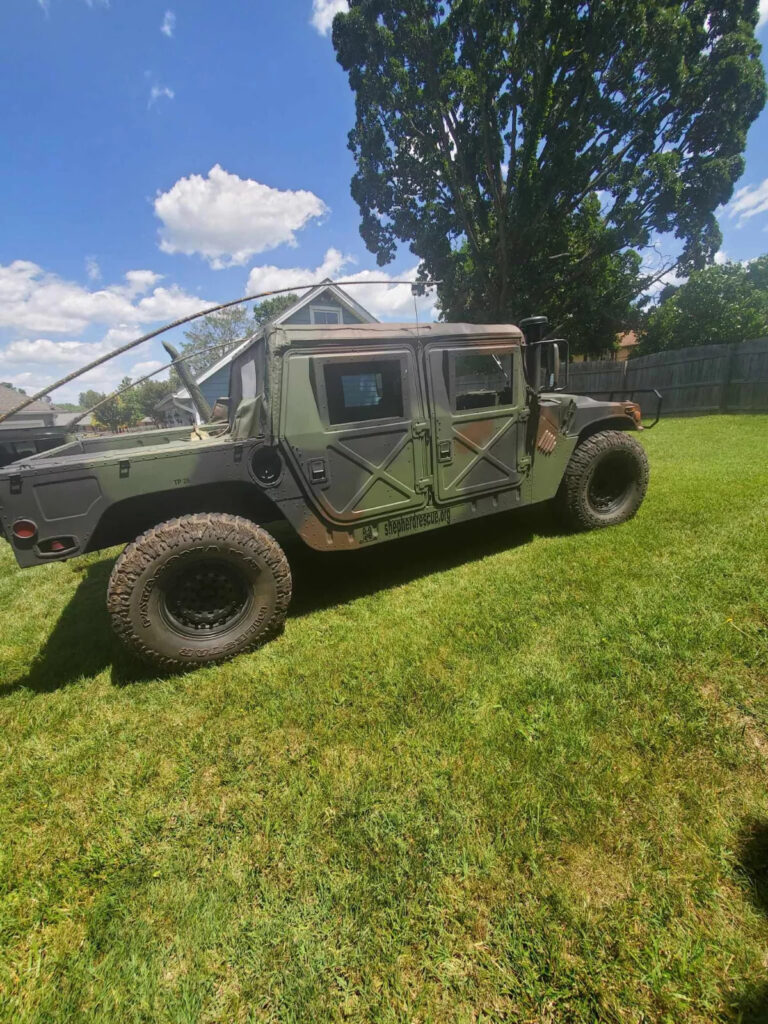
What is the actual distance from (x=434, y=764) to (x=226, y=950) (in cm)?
86

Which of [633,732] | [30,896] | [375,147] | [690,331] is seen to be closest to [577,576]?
[633,732]

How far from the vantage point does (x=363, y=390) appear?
111 inches

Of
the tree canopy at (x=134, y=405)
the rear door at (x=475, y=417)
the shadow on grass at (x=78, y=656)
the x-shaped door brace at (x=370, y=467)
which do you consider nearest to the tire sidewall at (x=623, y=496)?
the rear door at (x=475, y=417)

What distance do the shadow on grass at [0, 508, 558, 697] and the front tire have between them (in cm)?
32

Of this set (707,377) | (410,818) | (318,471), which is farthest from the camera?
(707,377)

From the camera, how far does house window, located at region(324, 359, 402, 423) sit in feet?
8.86

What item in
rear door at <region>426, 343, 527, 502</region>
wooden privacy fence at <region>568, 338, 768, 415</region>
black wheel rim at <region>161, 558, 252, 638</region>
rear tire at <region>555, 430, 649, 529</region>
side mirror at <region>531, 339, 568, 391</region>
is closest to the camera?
black wheel rim at <region>161, 558, 252, 638</region>

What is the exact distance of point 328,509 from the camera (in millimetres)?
2754

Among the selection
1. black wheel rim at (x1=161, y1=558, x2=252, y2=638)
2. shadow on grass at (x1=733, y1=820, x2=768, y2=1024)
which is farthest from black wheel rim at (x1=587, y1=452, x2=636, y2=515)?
black wheel rim at (x1=161, y1=558, x2=252, y2=638)

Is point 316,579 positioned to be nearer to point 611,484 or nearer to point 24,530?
point 24,530

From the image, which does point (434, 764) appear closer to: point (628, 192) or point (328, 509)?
point (328, 509)

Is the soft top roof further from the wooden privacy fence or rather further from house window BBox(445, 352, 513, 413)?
the wooden privacy fence

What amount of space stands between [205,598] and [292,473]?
36.8 inches

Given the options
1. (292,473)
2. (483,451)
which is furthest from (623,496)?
(292,473)
